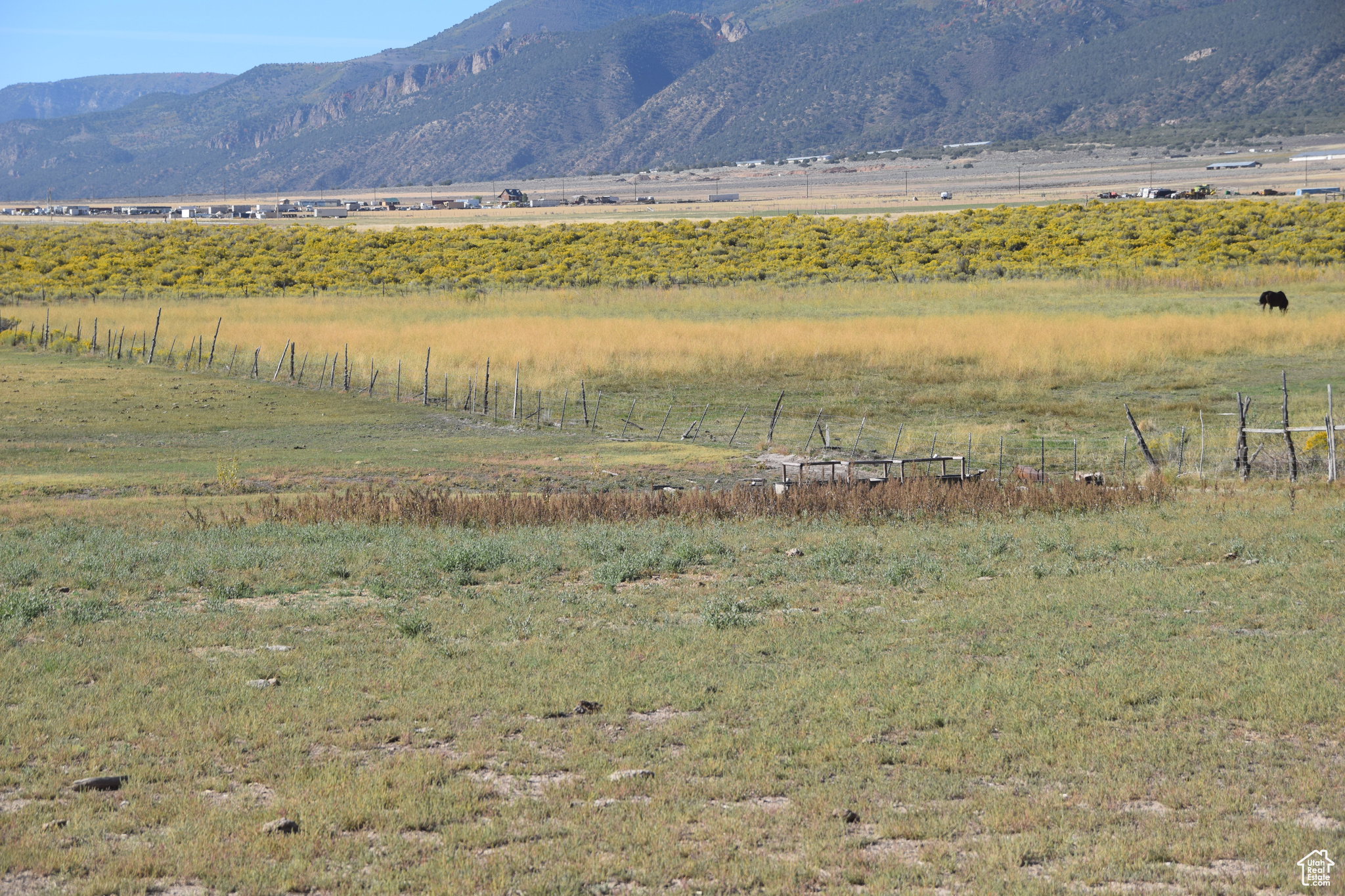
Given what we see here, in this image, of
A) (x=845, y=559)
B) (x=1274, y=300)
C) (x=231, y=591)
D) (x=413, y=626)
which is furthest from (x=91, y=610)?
(x=1274, y=300)

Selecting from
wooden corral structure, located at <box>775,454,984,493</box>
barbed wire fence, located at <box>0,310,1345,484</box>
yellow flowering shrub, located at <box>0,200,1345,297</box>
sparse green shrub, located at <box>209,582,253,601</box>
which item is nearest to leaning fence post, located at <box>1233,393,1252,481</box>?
barbed wire fence, located at <box>0,310,1345,484</box>

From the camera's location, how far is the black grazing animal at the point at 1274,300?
46.9 metres

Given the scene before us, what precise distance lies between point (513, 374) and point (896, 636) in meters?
30.0

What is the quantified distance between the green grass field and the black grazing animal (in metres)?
30.7

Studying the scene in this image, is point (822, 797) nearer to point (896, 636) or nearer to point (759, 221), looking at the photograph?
point (896, 636)

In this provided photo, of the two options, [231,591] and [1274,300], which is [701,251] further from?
[231,591]

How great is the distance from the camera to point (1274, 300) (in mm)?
46969

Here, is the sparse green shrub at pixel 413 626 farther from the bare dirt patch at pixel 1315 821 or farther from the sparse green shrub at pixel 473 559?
the bare dirt patch at pixel 1315 821

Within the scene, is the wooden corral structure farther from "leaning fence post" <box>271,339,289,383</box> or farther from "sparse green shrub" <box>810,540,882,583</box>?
"leaning fence post" <box>271,339,289,383</box>

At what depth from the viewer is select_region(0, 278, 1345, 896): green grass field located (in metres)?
7.11

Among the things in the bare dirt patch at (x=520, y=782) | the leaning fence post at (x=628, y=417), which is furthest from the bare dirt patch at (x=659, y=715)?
the leaning fence post at (x=628, y=417)

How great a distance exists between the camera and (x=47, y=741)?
904 cm

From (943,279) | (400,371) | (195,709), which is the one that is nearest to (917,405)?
(400,371)

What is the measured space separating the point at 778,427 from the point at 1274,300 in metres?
25.3
